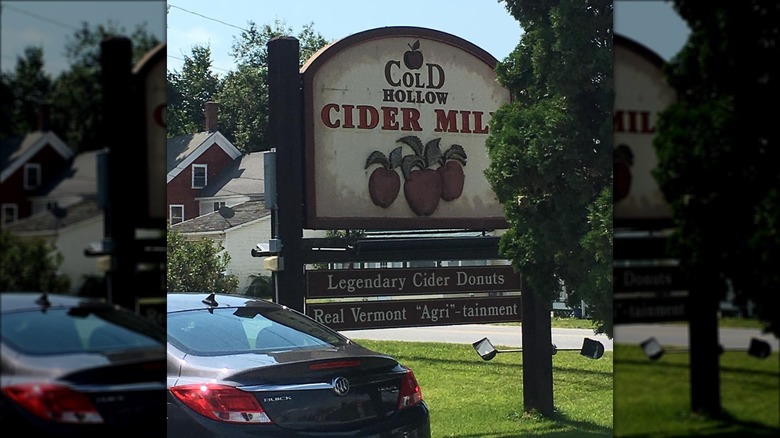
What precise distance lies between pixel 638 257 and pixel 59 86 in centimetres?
141

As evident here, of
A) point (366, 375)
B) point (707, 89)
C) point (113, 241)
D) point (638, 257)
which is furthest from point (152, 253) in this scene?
point (366, 375)

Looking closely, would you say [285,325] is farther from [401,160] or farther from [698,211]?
[698,211]

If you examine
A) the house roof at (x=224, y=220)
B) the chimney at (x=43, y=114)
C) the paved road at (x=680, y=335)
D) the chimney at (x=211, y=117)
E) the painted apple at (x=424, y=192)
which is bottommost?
the paved road at (x=680, y=335)

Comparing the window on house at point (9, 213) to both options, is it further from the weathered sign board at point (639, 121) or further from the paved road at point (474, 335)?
the paved road at point (474, 335)

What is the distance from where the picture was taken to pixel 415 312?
453cm

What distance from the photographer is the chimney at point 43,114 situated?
240cm

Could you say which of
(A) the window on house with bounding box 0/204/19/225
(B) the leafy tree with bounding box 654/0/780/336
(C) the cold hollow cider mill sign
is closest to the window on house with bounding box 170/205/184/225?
(C) the cold hollow cider mill sign

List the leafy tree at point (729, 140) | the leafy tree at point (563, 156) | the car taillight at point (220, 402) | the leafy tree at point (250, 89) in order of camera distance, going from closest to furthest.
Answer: the leafy tree at point (729, 140)
the car taillight at point (220, 402)
the leafy tree at point (250, 89)
the leafy tree at point (563, 156)

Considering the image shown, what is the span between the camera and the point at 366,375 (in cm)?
415

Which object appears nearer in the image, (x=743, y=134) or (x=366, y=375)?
(x=743, y=134)

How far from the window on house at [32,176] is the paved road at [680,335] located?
140cm

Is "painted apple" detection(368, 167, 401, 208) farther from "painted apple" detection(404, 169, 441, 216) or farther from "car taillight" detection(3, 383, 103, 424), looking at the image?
"car taillight" detection(3, 383, 103, 424)

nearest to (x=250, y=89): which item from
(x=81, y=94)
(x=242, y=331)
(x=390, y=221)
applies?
(x=390, y=221)

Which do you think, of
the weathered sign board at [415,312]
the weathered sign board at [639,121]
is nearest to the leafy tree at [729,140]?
the weathered sign board at [639,121]
